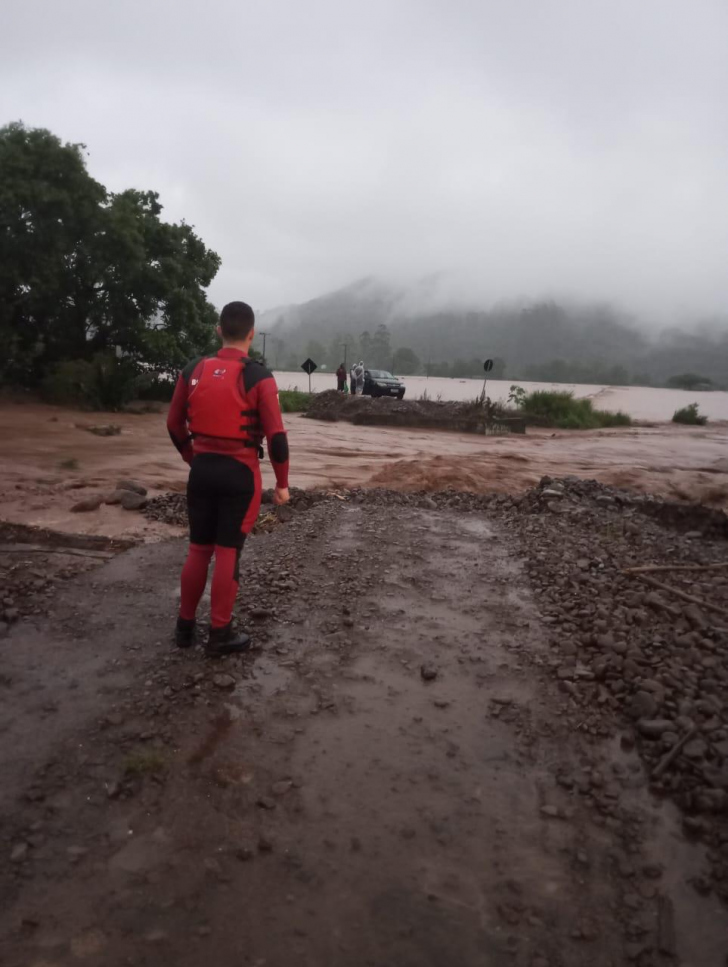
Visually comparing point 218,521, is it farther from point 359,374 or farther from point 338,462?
point 359,374

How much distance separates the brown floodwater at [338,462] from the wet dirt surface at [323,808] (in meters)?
3.36

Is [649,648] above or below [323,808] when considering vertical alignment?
above

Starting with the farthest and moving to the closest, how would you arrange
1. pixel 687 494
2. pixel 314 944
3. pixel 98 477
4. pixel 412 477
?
pixel 687 494 < pixel 412 477 < pixel 98 477 < pixel 314 944

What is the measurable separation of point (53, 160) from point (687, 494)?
18.7 metres

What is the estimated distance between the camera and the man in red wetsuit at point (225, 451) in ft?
11.8

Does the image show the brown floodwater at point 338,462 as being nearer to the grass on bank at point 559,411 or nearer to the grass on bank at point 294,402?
the grass on bank at point 559,411

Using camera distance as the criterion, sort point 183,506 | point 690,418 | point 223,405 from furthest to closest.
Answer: point 690,418, point 183,506, point 223,405

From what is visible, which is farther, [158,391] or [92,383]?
[158,391]

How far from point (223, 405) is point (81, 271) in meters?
20.1

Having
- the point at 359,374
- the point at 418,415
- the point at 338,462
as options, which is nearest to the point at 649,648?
the point at 338,462

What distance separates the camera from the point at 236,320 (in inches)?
147

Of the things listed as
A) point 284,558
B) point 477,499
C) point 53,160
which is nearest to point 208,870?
point 284,558

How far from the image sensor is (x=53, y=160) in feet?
62.7

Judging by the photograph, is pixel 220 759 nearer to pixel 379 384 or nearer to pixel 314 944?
pixel 314 944
